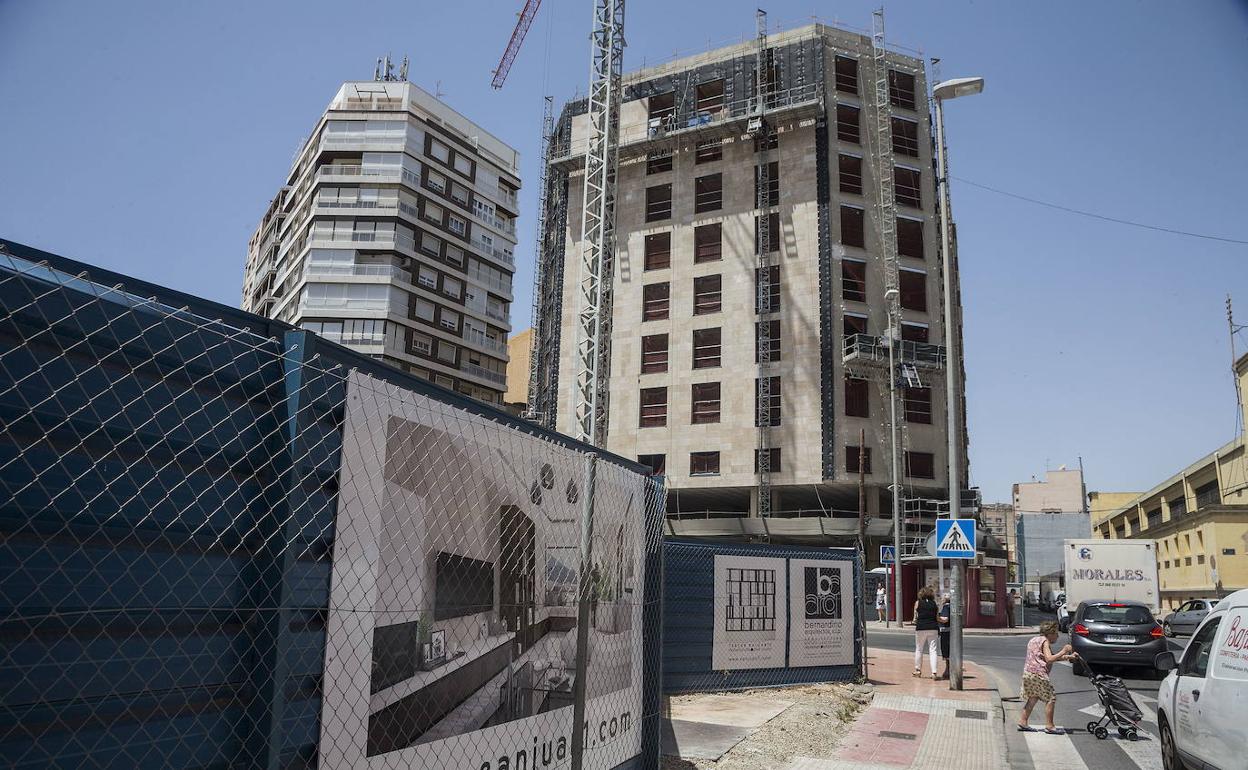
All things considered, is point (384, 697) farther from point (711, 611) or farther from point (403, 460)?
point (711, 611)

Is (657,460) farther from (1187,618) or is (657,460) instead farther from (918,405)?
(1187,618)

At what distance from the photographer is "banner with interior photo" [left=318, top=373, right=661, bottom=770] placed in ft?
13.1

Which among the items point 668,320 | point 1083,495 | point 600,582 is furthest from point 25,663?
point 1083,495

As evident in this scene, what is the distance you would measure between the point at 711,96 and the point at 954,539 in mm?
40528

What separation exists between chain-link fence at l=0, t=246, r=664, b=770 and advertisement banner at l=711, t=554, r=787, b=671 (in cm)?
726

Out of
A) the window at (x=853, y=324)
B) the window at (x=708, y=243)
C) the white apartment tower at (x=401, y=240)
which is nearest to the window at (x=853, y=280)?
the window at (x=853, y=324)

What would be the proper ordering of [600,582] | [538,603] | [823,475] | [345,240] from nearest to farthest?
[538,603]
[600,582]
[823,475]
[345,240]

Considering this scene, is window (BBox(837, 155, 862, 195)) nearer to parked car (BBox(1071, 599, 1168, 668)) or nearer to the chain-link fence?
parked car (BBox(1071, 599, 1168, 668))

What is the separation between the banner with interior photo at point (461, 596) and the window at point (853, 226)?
134 ft

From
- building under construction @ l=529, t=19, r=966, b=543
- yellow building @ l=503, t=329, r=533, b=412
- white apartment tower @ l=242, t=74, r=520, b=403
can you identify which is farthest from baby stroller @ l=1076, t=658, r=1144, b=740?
yellow building @ l=503, t=329, r=533, b=412

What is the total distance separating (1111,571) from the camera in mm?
28047

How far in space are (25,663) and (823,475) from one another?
41.8 m

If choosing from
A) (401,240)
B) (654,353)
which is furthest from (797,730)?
(401,240)

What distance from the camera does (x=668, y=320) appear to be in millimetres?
47219
